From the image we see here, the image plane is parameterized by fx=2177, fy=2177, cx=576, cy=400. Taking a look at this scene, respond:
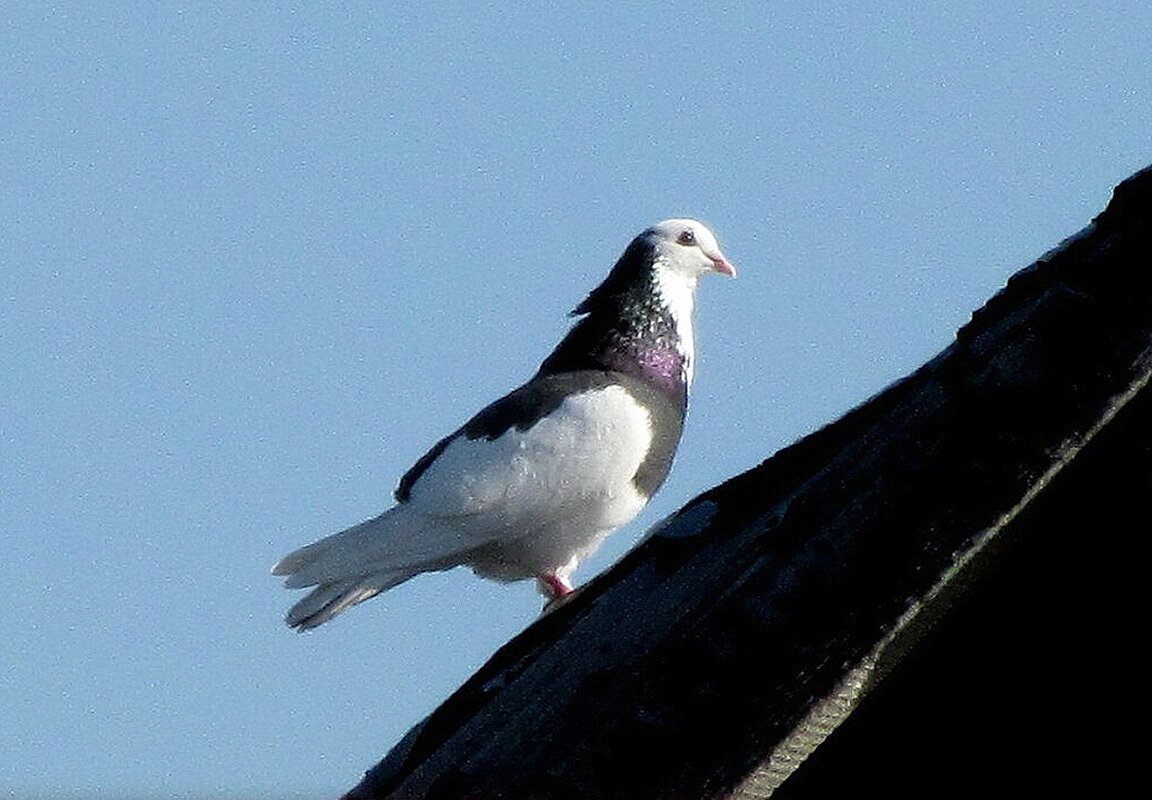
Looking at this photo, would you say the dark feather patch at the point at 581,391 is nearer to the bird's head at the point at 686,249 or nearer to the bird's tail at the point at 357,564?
the bird's tail at the point at 357,564

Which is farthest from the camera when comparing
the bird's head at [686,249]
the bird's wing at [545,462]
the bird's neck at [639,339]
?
the bird's head at [686,249]

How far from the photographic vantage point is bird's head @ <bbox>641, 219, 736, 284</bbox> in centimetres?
1010

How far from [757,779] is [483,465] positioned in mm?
6550

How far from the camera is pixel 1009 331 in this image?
254 cm

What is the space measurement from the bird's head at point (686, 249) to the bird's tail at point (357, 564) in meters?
1.95

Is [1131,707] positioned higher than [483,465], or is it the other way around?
[483,465]

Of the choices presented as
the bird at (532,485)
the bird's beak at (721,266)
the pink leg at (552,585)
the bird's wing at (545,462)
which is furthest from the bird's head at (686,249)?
the pink leg at (552,585)

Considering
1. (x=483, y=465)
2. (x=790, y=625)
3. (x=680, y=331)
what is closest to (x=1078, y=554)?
(x=790, y=625)

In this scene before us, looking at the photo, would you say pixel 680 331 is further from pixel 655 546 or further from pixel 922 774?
pixel 922 774

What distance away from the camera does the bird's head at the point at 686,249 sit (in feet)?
33.1

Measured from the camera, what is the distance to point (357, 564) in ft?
28.9

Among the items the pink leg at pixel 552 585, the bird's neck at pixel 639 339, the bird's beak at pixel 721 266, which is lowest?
the pink leg at pixel 552 585

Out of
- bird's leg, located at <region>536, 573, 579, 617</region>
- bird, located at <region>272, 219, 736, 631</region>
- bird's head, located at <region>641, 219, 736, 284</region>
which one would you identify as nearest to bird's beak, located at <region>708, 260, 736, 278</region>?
bird's head, located at <region>641, 219, 736, 284</region>

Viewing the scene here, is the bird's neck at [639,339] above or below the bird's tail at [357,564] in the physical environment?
above
